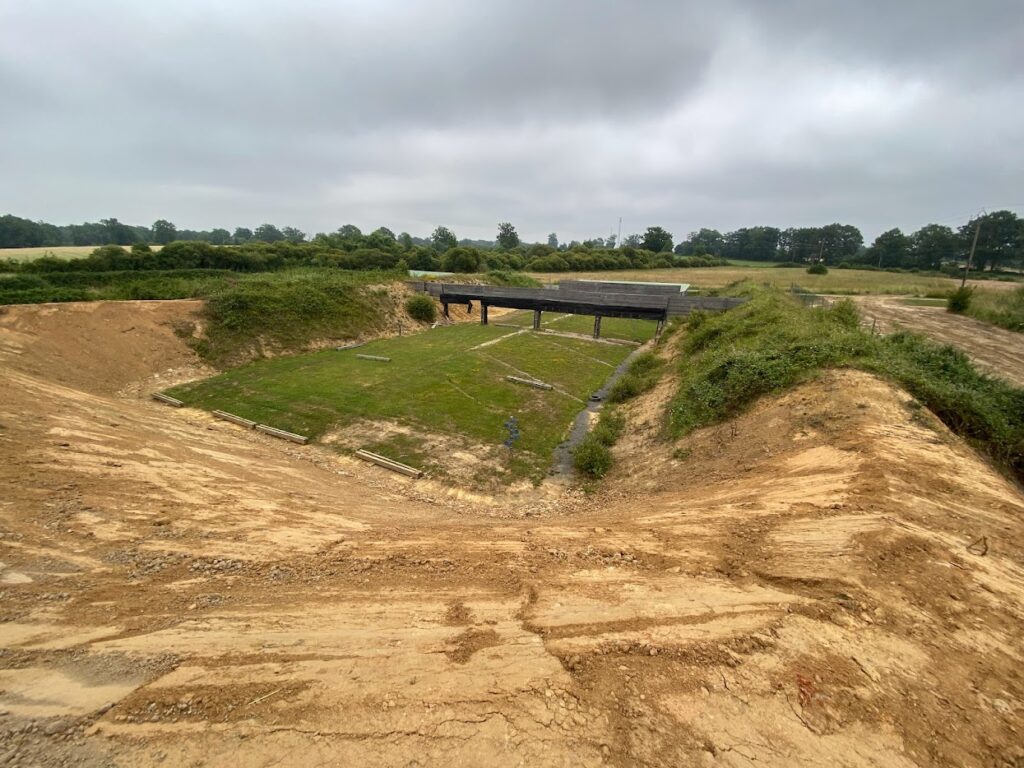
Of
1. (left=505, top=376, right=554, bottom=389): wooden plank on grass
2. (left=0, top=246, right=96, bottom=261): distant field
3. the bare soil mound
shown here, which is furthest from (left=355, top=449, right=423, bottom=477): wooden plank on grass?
(left=0, top=246, right=96, bottom=261): distant field

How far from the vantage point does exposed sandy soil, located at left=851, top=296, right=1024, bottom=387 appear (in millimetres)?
26219

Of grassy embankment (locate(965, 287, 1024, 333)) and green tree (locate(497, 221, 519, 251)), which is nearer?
grassy embankment (locate(965, 287, 1024, 333))

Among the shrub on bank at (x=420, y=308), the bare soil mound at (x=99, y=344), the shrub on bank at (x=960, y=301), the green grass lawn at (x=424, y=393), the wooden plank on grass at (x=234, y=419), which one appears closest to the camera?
the green grass lawn at (x=424, y=393)

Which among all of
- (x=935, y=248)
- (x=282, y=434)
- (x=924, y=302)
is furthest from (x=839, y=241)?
(x=282, y=434)

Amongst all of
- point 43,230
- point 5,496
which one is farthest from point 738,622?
point 43,230

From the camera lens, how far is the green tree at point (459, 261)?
68.6 meters

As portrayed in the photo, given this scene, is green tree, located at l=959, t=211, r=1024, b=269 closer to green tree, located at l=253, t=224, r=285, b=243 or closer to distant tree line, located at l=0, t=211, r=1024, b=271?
distant tree line, located at l=0, t=211, r=1024, b=271

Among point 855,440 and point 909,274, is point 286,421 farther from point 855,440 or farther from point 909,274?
point 909,274

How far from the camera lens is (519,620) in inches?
222

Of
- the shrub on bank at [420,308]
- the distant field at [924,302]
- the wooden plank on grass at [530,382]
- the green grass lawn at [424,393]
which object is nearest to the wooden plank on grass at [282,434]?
the green grass lawn at [424,393]

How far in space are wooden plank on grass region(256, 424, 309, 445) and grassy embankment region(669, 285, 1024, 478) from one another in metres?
16.0

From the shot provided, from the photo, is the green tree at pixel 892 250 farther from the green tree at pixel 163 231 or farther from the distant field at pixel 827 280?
the green tree at pixel 163 231

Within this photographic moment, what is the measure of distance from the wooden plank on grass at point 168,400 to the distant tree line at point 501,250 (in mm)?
22744

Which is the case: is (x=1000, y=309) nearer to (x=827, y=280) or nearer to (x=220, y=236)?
(x=827, y=280)
